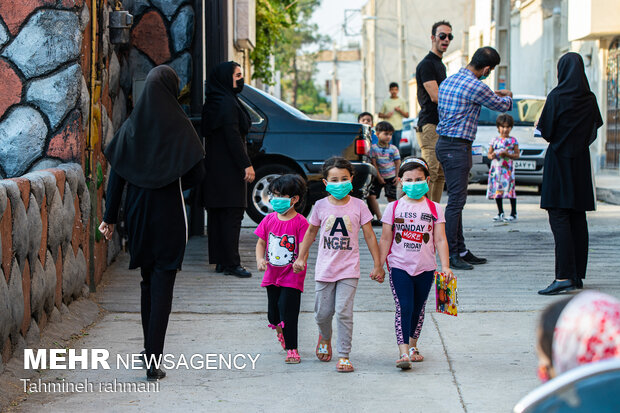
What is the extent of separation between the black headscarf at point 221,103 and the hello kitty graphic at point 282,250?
2.77 m

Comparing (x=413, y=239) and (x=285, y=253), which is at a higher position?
(x=413, y=239)

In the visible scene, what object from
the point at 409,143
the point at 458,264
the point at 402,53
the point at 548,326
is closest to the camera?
the point at 548,326

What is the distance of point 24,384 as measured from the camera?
16.4ft

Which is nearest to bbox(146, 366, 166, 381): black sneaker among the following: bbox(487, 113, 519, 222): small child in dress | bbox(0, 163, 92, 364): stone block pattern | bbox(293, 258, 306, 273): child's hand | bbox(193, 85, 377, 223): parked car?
bbox(0, 163, 92, 364): stone block pattern

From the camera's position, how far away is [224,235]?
846cm

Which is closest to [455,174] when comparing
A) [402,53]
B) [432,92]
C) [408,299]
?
[432,92]

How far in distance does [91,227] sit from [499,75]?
28830mm

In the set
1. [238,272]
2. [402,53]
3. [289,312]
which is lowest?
[238,272]

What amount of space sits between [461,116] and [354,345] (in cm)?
305

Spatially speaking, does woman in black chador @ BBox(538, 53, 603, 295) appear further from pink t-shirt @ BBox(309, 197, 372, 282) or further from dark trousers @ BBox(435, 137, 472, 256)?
pink t-shirt @ BBox(309, 197, 372, 282)

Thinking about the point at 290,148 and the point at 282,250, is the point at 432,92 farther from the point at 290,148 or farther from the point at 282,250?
the point at 282,250

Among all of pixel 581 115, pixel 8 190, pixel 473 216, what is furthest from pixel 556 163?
pixel 473 216

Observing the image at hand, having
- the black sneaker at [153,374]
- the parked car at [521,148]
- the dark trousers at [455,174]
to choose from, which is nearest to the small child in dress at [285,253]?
→ the black sneaker at [153,374]

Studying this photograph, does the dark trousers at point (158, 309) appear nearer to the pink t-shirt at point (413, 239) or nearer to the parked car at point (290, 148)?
the pink t-shirt at point (413, 239)
